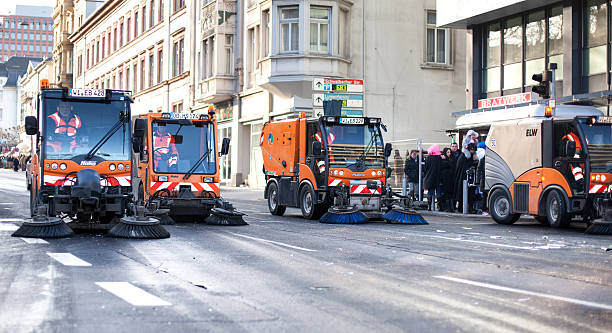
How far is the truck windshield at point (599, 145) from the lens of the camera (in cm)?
1838

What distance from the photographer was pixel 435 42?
39.8 metres

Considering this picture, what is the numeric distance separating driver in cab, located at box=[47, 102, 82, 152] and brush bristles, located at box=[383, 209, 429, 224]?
24.8 ft

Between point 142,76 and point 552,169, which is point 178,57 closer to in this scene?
point 142,76

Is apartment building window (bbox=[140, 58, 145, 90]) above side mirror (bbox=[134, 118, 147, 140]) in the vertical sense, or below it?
above

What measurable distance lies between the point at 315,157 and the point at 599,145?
6.58 m

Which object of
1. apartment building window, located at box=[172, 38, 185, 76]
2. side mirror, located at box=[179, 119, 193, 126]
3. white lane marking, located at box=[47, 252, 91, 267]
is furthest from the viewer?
apartment building window, located at box=[172, 38, 185, 76]

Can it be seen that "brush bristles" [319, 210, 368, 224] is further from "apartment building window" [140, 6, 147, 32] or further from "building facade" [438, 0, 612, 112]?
"apartment building window" [140, 6, 147, 32]

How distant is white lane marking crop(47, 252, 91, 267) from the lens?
10.4m

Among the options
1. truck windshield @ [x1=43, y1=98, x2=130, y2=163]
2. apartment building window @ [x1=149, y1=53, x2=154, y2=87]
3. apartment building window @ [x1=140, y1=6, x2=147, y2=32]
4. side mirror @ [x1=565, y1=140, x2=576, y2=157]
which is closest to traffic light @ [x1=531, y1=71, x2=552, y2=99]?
side mirror @ [x1=565, y1=140, x2=576, y2=157]

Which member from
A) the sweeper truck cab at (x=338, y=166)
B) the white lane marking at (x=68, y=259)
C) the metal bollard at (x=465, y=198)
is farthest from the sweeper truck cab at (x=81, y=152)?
the metal bollard at (x=465, y=198)

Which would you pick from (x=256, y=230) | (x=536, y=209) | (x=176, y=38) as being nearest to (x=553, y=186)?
(x=536, y=209)

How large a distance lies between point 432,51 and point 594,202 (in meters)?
22.4

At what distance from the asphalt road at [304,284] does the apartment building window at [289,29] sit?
73.8 feet

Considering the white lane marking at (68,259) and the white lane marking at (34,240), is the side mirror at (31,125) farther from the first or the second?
the white lane marking at (68,259)
